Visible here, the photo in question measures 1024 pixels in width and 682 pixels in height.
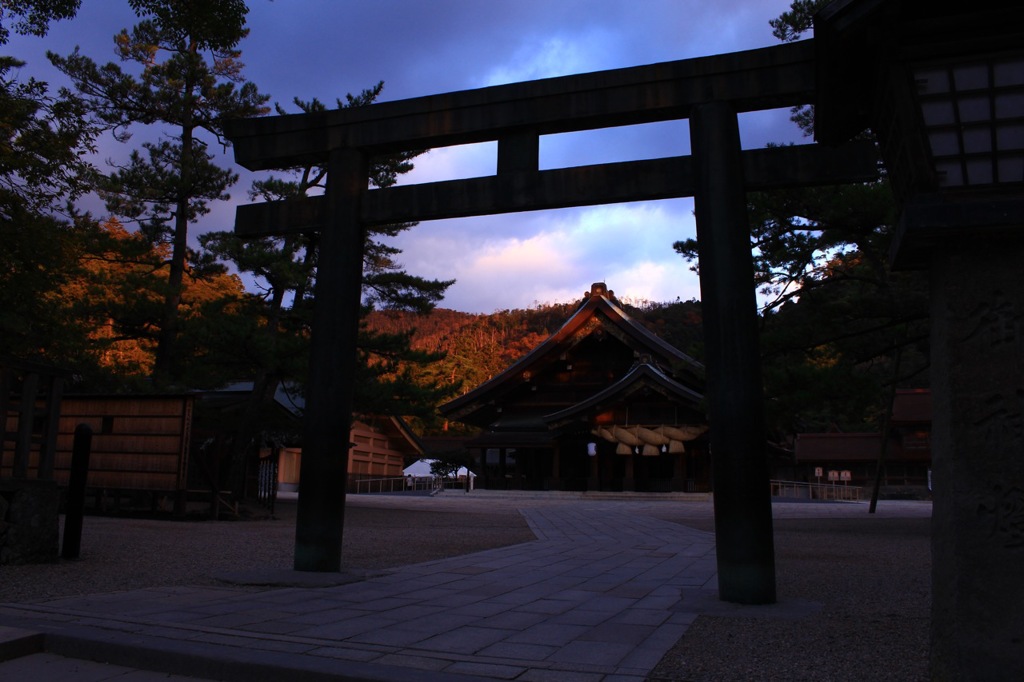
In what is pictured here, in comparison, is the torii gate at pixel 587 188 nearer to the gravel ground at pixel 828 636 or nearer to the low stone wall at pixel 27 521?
the gravel ground at pixel 828 636

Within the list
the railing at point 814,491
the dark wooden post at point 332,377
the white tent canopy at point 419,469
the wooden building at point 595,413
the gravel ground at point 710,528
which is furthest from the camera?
the white tent canopy at point 419,469

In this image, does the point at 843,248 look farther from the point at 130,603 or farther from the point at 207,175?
the point at 207,175

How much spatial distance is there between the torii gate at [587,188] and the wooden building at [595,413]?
2017 centimetres

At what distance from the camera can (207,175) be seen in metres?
15.9

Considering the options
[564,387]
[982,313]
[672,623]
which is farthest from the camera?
[564,387]

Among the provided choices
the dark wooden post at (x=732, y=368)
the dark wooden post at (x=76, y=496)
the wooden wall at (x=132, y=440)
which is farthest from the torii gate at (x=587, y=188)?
the wooden wall at (x=132, y=440)

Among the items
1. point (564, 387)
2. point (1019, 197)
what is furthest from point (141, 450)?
point (564, 387)

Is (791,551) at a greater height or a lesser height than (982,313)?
lesser

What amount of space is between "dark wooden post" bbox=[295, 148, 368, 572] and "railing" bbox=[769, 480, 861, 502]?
92.0 feet

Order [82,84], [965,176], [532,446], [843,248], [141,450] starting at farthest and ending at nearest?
[532,446]
[82,84]
[141,450]
[843,248]
[965,176]

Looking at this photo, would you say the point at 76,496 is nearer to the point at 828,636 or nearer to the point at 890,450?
the point at 828,636

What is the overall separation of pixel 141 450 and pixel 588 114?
1083cm

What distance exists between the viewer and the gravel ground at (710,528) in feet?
11.6

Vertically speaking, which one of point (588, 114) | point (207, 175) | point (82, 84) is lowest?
point (588, 114)
